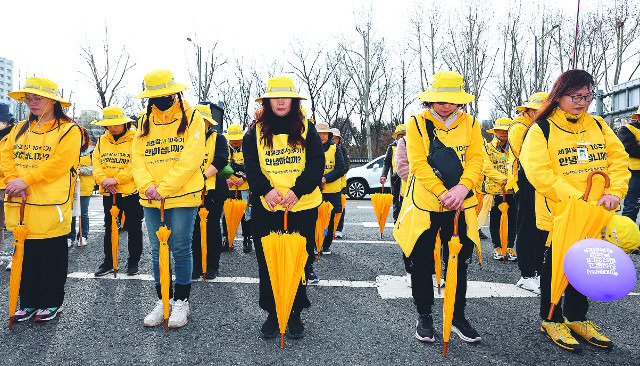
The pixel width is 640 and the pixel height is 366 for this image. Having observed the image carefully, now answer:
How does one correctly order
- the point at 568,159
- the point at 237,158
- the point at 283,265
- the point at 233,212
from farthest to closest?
the point at 237,158
the point at 233,212
the point at 568,159
the point at 283,265

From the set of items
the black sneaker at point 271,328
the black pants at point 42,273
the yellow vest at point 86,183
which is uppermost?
the yellow vest at point 86,183

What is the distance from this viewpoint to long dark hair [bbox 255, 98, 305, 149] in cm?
326

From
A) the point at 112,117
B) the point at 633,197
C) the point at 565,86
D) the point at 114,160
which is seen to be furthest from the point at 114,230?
the point at 633,197

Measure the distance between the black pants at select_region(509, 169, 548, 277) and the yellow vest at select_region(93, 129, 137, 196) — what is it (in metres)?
4.08

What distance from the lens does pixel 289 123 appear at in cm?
330

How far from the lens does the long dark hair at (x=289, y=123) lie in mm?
3260

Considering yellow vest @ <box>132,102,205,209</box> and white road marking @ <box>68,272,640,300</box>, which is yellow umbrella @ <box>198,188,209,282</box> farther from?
yellow vest @ <box>132,102,205,209</box>

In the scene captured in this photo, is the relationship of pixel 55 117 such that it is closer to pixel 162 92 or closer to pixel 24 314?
pixel 162 92

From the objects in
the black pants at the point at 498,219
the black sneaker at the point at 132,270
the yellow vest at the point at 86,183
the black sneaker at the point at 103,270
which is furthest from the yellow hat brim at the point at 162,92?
the black pants at the point at 498,219

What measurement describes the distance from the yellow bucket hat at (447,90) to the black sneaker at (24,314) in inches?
142

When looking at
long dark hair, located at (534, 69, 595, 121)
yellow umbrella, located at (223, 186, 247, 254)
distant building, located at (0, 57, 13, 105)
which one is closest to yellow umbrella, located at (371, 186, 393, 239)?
yellow umbrella, located at (223, 186, 247, 254)

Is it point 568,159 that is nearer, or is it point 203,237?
point 568,159

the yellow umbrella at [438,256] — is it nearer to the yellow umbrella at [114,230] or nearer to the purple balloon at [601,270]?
the purple balloon at [601,270]

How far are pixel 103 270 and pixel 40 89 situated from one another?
230 centimetres
